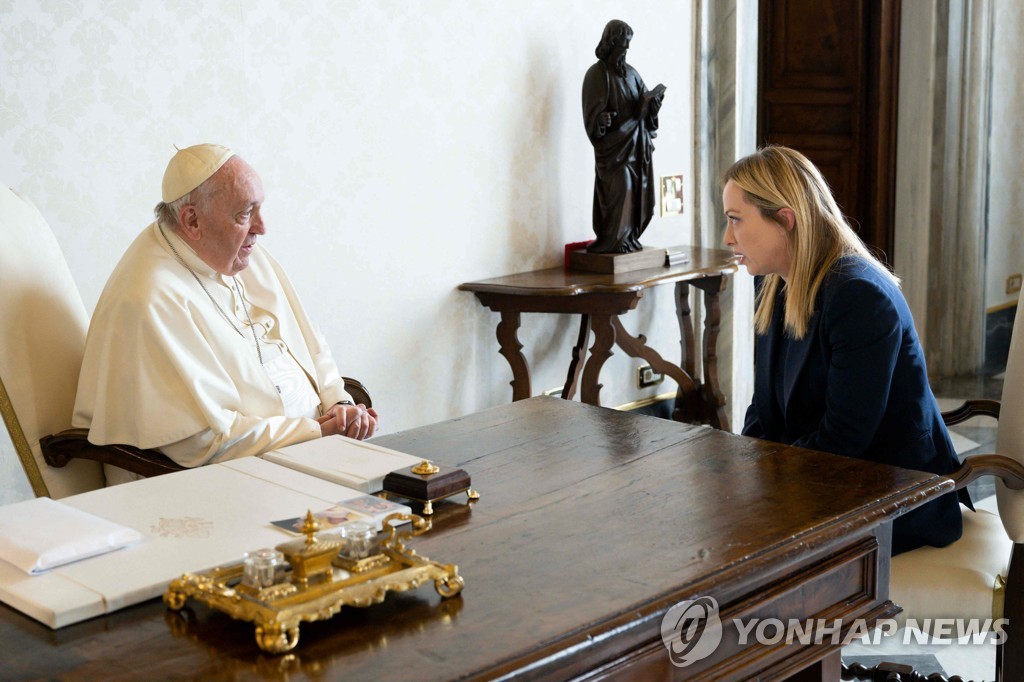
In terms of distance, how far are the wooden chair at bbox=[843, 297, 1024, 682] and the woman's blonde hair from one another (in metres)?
0.46

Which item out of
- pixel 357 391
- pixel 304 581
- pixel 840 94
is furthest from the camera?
pixel 840 94

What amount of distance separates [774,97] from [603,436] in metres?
4.95

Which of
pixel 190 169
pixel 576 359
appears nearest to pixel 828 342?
pixel 190 169

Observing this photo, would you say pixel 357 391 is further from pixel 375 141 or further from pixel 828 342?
pixel 828 342

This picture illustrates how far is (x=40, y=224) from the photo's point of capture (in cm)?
276

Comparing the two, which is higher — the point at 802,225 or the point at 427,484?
the point at 802,225

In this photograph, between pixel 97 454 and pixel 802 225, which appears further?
pixel 802 225

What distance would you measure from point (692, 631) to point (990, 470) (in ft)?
3.94

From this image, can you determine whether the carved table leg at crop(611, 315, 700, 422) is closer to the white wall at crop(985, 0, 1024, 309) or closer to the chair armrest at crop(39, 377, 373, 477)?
the chair armrest at crop(39, 377, 373, 477)

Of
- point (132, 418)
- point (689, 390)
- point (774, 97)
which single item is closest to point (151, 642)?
point (132, 418)

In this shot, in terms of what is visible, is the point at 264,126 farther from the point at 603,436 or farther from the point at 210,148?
the point at 603,436

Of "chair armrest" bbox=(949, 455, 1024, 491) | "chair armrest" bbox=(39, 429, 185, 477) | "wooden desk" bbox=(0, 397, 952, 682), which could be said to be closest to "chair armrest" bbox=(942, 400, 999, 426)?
"chair armrest" bbox=(949, 455, 1024, 491)

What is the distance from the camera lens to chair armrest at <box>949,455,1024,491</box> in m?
2.47

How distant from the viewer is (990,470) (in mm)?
2535
